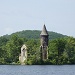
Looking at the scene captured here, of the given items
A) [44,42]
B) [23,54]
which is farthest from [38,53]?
[44,42]

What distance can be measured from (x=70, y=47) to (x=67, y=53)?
3.36 metres

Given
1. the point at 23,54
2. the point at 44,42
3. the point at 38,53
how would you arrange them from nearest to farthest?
1. the point at 38,53
2. the point at 23,54
3. the point at 44,42

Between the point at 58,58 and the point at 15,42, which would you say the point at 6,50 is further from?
the point at 58,58

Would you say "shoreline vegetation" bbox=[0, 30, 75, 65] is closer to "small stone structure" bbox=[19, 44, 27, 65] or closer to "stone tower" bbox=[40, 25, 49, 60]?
"small stone structure" bbox=[19, 44, 27, 65]

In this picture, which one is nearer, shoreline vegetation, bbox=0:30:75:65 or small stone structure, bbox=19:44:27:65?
shoreline vegetation, bbox=0:30:75:65

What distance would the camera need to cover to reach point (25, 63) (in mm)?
107875

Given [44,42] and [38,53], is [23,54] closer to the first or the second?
[44,42]

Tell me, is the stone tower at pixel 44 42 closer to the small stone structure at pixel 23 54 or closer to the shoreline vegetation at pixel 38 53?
the shoreline vegetation at pixel 38 53

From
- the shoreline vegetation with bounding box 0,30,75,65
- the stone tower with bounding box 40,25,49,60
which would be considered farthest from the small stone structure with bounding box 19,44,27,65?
the stone tower with bounding box 40,25,49,60

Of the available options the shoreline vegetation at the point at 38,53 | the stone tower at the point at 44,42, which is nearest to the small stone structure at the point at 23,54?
the shoreline vegetation at the point at 38,53

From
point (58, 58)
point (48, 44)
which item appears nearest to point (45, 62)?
point (58, 58)

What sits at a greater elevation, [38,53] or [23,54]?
[23,54]

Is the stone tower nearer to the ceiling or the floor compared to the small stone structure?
nearer to the ceiling

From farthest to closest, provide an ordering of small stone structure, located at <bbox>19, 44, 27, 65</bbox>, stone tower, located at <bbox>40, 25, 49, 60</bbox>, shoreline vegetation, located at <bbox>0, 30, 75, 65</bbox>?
1. stone tower, located at <bbox>40, 25, 49, 60</bbox>
2. small stone structure, located at <bbox>19, 44, 27, 65</bbox>
3. shoreline vegetation, located at <bbox>0, 30, 75, 65</bbox>
